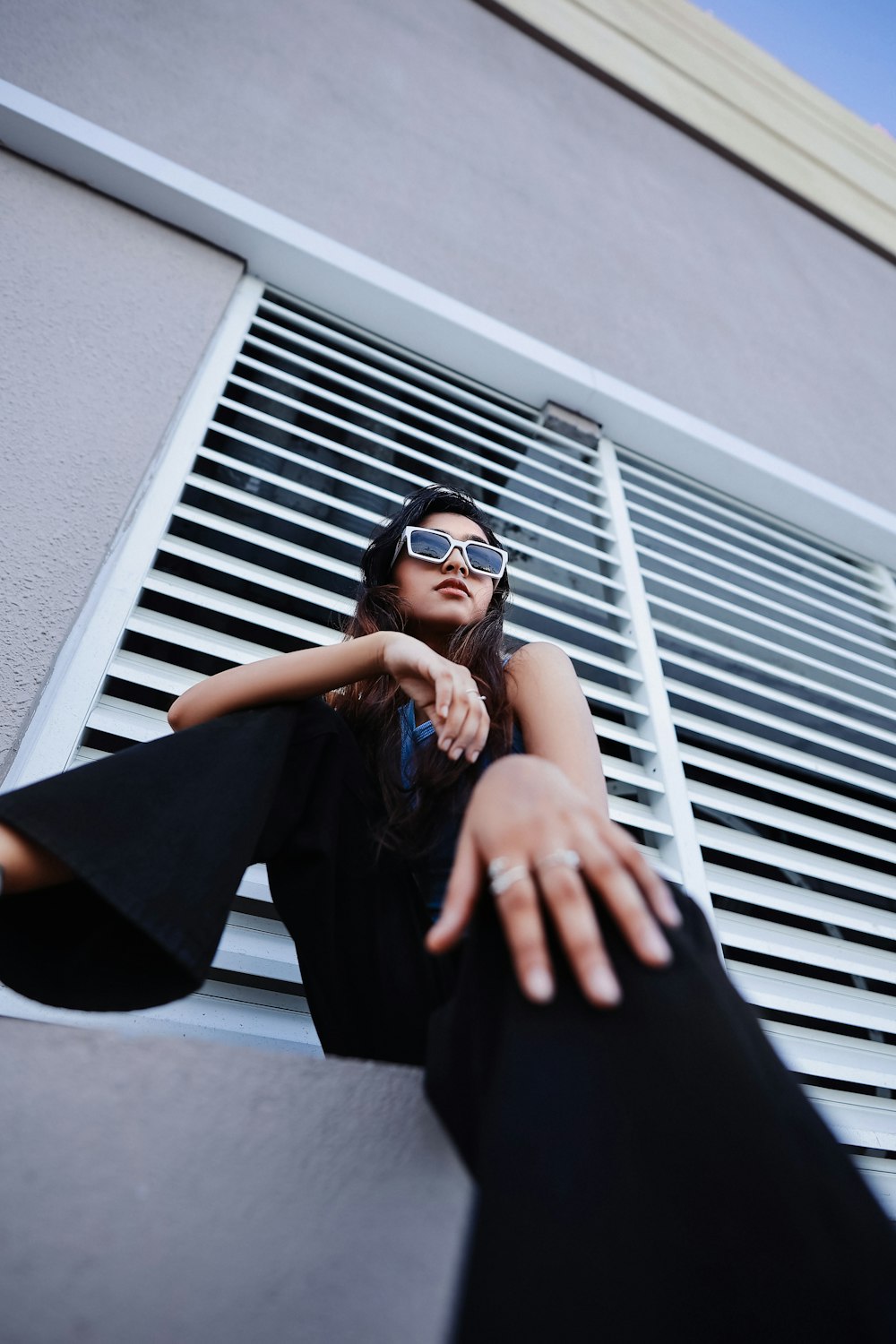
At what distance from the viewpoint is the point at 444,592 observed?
5.47 ft

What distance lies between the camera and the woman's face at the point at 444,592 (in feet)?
5.48

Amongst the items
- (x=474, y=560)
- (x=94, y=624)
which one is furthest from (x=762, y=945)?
(x=94, y=624)

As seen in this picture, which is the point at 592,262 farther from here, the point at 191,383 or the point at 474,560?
the point at 474,560

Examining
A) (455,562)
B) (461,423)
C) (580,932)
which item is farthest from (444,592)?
(461,423)

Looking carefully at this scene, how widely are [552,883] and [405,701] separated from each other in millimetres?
872

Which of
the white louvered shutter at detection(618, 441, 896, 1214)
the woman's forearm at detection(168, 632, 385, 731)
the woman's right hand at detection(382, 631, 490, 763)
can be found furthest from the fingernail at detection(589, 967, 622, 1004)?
the white louvered shutter at detection(618, 441, 896, 1214)

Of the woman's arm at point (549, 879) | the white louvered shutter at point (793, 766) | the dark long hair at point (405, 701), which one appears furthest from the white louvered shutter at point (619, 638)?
the woman's arm at point (549, 879)

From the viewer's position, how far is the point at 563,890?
0.64 m

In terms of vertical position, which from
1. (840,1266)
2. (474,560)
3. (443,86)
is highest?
(443,86)

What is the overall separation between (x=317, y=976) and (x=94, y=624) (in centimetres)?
115

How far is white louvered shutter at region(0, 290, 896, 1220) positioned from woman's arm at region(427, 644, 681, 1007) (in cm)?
99

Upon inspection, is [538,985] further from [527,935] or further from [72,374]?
[72,374]

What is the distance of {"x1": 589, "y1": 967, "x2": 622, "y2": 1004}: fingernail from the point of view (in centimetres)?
60

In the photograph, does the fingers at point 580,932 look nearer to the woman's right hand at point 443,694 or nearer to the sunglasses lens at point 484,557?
the woman's right hand at point 443,694
